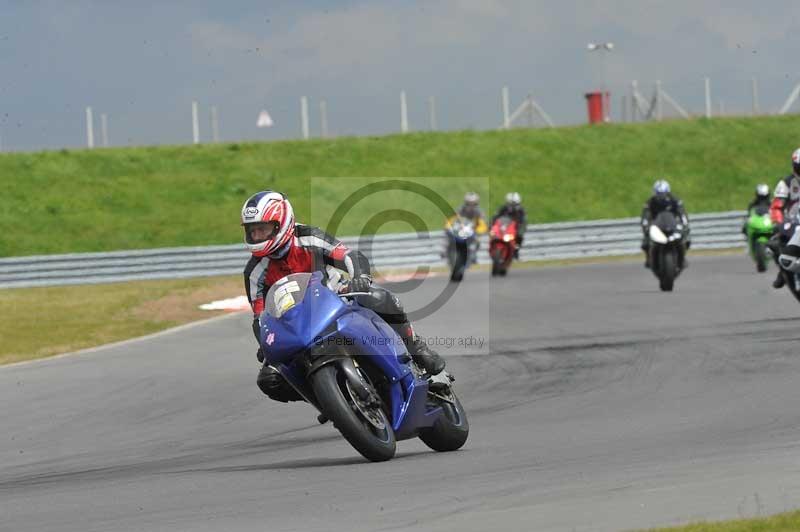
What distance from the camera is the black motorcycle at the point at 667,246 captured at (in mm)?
20719

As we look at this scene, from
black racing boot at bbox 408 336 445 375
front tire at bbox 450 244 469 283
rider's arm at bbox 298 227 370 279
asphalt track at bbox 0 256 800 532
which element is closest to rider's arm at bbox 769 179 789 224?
asphalt track at bbox 0 256 800 532

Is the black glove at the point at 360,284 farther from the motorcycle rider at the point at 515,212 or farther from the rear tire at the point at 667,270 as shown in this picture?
the motorcycle rider at the point at 515,212

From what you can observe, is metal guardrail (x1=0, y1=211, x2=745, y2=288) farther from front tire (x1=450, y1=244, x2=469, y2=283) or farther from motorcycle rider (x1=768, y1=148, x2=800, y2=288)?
motorcycle rider (x1=768, y1=148, x2=800, y2=288)

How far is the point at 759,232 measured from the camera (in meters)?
24.2

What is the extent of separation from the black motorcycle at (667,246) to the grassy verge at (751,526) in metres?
15.6

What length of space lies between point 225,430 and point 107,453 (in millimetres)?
1023

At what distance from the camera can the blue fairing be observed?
7.50m

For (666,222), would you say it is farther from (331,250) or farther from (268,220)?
(268,220)

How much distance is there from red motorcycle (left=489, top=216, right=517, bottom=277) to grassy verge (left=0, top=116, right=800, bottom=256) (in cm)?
994

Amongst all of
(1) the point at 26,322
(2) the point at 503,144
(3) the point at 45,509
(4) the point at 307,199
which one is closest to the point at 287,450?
(3) the point at 45,509

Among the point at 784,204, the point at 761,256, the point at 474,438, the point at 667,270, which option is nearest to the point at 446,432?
the point at 474,438

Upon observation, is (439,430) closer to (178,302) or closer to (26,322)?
(26,322)

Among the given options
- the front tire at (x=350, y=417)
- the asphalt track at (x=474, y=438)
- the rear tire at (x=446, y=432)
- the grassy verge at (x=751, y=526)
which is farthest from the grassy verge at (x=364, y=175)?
the grassy verge at (x=751, y=526)

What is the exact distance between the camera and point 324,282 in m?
7.93
